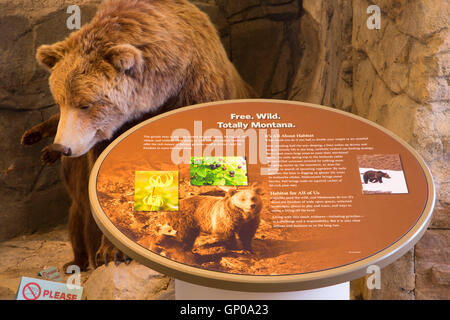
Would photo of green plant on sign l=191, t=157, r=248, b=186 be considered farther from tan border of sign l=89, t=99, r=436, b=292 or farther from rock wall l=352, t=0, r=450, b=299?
rock wall l=352, t=0, r=450, b=299

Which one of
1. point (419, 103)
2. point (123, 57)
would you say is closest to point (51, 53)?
point (123, 57)

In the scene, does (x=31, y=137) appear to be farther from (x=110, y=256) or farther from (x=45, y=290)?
(x=45, y=290)

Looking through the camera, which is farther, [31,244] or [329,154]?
[31,244]

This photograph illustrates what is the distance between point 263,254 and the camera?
1.55 meters

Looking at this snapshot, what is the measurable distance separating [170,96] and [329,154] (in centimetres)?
109

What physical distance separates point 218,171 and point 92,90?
2.92 ft

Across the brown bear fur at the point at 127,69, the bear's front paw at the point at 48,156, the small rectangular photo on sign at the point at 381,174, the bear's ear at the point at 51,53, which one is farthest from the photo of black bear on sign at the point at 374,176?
the bear's front paw at the point at 48,156

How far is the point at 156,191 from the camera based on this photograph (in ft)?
5.69

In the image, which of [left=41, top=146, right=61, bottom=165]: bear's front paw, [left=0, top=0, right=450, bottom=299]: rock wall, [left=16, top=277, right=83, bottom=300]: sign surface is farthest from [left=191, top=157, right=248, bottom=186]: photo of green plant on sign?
[left=41, top=146, right=61, bottom=165]: bear's front paw

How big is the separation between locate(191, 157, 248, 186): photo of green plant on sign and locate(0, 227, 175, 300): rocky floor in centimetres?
91

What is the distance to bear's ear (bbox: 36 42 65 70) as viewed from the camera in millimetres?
2471
